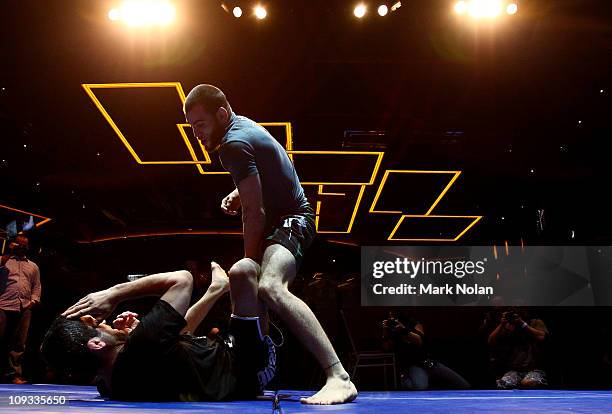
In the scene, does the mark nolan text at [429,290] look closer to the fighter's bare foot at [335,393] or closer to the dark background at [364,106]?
the dark background at [364,106]

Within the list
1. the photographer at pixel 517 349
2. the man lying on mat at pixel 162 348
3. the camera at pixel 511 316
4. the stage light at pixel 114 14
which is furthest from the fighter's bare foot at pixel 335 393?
the camera at pixel 511 316

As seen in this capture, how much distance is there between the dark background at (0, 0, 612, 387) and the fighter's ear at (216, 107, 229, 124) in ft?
8.54

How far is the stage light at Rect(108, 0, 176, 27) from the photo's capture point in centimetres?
510

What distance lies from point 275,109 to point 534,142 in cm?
330

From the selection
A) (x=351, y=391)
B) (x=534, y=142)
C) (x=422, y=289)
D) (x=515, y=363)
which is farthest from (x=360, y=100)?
(x=422, y=289)

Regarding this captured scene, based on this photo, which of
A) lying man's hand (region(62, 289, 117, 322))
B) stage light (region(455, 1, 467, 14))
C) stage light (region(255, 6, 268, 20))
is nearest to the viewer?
lying man's hand (region(62, 289, 117, 322))

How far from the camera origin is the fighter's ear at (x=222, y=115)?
2.66m

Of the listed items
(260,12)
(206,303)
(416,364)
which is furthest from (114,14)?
(416,364)

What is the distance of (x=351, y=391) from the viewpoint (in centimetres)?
246

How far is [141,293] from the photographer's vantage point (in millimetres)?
2400

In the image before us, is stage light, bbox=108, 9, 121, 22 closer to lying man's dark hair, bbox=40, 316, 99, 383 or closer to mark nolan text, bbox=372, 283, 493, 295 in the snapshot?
lying man's dark hair, bbox=40, 316, 99, 383

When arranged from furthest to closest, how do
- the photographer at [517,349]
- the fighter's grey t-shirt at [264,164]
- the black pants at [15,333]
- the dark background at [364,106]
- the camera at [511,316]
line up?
the black pants at [15,333], the camera at [511,316], the photographer at [517,349], the dark background at [364,106], the fighter's grey t-shirt at [264,164]

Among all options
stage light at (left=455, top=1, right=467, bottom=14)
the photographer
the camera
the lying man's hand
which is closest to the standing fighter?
the lying man's hand

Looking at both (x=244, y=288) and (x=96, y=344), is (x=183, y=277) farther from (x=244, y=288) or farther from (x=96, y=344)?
(x=96, y=344)
